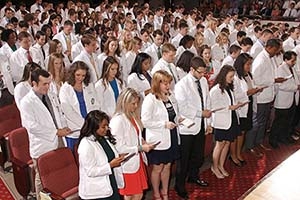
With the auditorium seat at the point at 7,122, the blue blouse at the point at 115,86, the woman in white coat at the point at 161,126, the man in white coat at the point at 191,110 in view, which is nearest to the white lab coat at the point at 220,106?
the man in white coat at the point at 191,110

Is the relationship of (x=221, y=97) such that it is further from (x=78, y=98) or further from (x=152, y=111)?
A: (x=78, y=98)

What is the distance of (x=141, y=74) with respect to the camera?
5.30 metres

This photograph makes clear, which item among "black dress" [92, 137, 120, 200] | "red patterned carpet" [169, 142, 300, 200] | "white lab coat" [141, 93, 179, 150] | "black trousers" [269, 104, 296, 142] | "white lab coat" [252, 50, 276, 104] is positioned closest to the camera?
"black dress" [92, 137, 120, 200]

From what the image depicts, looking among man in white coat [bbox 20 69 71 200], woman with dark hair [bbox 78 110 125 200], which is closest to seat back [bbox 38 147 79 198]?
man in white coat [bbox 20 69 71 200]

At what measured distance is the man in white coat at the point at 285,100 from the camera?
605 centimetres

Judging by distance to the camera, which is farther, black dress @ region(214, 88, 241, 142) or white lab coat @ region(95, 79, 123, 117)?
black dress @ region(214, 88, 241, 142)

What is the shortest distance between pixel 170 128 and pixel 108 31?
158 inches

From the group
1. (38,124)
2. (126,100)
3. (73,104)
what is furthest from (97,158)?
(73,104)

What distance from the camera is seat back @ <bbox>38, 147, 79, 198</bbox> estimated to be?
398 centimetres

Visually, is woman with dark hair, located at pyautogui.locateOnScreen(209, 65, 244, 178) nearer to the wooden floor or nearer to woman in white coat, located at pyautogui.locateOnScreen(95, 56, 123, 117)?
woman in white coat, located at pyautogui.locateOnScreen(95, 56, 123, 117)

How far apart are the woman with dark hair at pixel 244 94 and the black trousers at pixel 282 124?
1.82 ft

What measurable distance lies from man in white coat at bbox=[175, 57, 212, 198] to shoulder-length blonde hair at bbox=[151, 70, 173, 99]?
1.40 ft

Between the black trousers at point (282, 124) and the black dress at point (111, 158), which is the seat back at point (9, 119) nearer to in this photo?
the black dress at point (111, 158)

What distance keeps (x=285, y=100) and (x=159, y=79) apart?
8.36 feet
